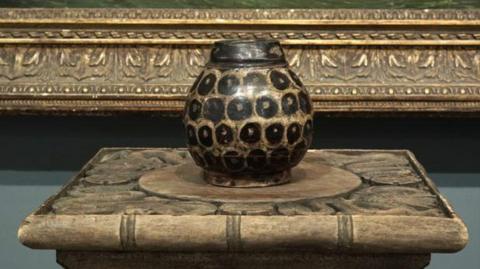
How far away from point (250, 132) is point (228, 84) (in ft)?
0.20

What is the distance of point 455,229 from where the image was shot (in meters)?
0.84

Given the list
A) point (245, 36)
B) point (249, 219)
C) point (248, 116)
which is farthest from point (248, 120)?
point (245, 36)

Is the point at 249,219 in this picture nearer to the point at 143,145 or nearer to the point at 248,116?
the point at 248,116

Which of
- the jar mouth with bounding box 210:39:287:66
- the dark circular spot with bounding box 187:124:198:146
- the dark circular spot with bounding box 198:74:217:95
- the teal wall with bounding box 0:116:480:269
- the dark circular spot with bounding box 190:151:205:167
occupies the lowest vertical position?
the teal wall with bounding box 0:116:480:269

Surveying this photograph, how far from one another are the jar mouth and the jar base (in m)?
0.13

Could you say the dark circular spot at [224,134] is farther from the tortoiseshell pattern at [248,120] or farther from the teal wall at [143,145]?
the teal wall at [143,145]

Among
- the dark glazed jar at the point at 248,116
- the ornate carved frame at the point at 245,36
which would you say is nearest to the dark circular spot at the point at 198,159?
the dark glazed jar at the point at 248,116

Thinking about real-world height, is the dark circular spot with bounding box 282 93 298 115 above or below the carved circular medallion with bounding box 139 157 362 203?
above

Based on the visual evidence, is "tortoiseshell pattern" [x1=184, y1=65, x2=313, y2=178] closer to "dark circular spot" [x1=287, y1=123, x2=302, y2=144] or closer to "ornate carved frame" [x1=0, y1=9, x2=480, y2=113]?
"dark circular spot" [x1=287, y1=123, x2=302, y2=144]

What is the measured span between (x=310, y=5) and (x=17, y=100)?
482mm

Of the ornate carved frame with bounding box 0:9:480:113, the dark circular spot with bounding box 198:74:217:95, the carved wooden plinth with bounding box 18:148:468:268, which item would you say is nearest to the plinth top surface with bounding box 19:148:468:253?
the carved wooden plinth with bounding box 18:148:468:268

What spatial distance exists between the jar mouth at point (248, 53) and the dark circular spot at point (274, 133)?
0.25 feet

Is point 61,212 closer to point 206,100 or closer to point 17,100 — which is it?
point 206,100

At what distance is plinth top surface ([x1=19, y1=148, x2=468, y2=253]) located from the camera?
841 millimetres
